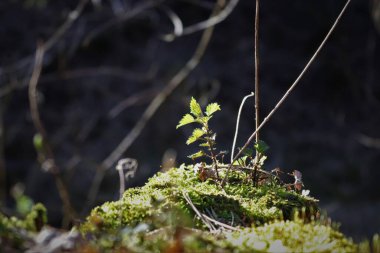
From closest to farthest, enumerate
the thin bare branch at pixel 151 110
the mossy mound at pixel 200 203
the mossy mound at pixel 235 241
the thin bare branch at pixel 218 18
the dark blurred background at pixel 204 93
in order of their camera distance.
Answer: the mossy mound at pixel 235 241
the mossy mound at pixel 200 203
the thin bare branch at pixel 151 110
the thin bare branch at pixel 218 18
the dark blurred background at pixel 204 93

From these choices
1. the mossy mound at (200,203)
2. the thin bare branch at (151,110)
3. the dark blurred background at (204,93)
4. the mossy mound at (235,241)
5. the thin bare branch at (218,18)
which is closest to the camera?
the mossy mound at (235,241)

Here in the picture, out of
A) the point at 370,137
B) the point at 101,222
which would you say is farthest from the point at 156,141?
the point at 101,222

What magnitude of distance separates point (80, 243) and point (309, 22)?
32.8ft

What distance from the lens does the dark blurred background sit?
888 centimetres

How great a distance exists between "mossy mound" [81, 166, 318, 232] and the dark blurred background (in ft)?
21.3

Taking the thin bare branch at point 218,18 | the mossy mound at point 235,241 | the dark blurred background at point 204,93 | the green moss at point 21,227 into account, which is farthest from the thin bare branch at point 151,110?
the dark blurred background at point 204,93

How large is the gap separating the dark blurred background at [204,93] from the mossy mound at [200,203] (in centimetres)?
649

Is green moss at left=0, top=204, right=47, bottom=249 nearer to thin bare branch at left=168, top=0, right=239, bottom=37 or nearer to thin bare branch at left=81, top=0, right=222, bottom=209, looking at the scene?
thin bare branch at left=81, top=0, right=222, bottom=209

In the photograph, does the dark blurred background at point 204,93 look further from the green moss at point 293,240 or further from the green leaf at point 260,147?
the green moss at point 293,240

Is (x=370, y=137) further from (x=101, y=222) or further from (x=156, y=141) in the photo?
(x=101, y=222)

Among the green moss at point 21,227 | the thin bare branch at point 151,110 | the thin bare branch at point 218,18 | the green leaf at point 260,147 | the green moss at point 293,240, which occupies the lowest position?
the green moss at point 293,240

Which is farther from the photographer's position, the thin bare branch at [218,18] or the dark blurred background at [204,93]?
the dark blurred background at [204,93]

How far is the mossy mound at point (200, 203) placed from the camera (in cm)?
160

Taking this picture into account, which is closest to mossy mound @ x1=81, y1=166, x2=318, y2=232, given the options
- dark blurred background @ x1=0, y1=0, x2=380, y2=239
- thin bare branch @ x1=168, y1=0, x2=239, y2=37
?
thin bare branch @ x1=168, y1=0, x2=239, y2=37
